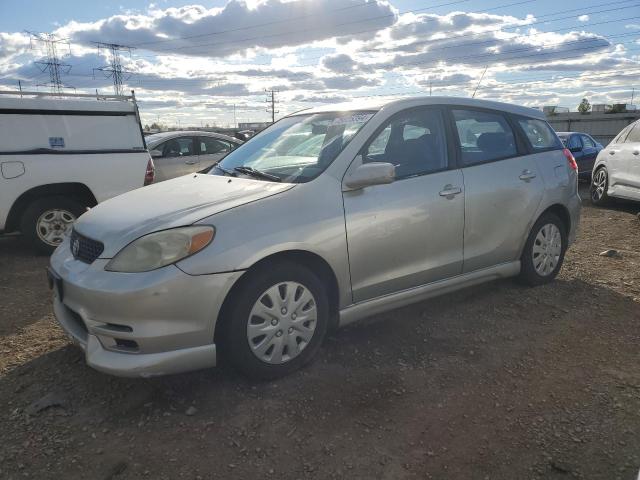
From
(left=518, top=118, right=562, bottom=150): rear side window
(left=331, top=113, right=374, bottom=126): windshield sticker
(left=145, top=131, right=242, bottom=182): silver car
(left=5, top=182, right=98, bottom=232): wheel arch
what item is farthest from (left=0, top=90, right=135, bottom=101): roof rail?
(left=518, top=118, right=562, bottom=150): rear side window

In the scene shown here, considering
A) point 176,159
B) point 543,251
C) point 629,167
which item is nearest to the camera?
point 543,251

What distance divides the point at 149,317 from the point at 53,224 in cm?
434

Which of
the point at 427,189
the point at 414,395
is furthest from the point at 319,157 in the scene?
the point at 414,395

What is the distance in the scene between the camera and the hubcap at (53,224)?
20.2 ft

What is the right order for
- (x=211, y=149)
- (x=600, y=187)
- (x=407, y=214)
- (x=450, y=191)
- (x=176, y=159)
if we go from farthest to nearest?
(x=211, y=149) → (x=600, y=187) → (x=176, y=159) → (x=450, y=191) → (x=407, y=214)

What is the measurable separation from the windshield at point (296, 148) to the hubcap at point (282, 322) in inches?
29.3

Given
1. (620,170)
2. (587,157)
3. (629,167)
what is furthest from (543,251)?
(587,157)

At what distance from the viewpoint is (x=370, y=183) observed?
3.23 meters

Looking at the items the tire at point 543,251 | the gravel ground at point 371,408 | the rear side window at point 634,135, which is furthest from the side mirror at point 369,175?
the rear side window at point 634,135

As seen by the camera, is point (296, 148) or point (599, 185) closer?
point (296, 148)

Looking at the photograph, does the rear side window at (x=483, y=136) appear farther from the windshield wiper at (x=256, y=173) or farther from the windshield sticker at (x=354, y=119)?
the windshield wiper at (x=256, y=173)

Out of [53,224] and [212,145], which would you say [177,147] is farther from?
[53,224]

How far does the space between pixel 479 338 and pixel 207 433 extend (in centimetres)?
210

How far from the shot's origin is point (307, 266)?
10.4ft
